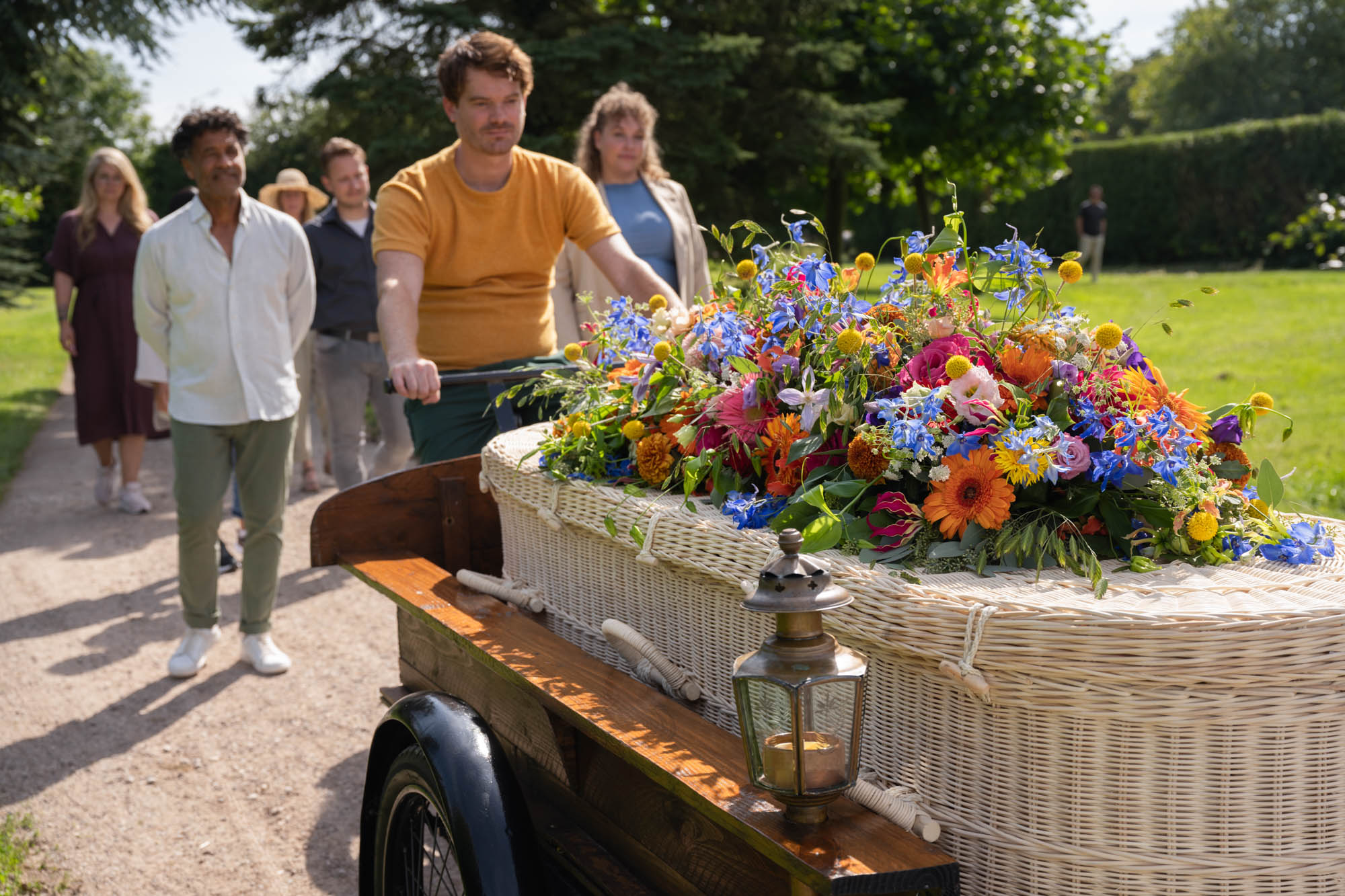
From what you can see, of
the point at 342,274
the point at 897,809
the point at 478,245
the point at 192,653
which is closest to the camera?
the point at 897,809

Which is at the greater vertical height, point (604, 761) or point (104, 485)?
point (604, 761)

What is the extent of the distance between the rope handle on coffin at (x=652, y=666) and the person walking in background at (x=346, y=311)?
4.00 m

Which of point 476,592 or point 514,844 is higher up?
point 476,592

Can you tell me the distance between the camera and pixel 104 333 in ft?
25.3

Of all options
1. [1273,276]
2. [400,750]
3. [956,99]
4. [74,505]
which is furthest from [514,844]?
[1273,276]

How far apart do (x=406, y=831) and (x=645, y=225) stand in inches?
129

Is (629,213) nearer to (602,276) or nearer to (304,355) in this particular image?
(602,276)

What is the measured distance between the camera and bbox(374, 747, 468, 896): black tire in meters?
2.26

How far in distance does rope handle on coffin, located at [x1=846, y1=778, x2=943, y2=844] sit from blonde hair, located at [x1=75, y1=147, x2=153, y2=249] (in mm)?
6550

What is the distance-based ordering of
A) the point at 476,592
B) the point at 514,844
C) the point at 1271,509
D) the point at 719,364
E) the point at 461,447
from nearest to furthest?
1. the point at 1271,509
2. the point at 514,844
3. the point at 719,364
4. the point at 476,592
5. the point at 461,447

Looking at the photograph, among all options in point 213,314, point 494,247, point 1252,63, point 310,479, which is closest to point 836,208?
point 310,479

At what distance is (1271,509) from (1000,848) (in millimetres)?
731

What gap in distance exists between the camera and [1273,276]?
19.7 m

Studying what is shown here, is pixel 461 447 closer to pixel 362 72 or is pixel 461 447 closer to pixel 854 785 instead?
pixel 854 785
